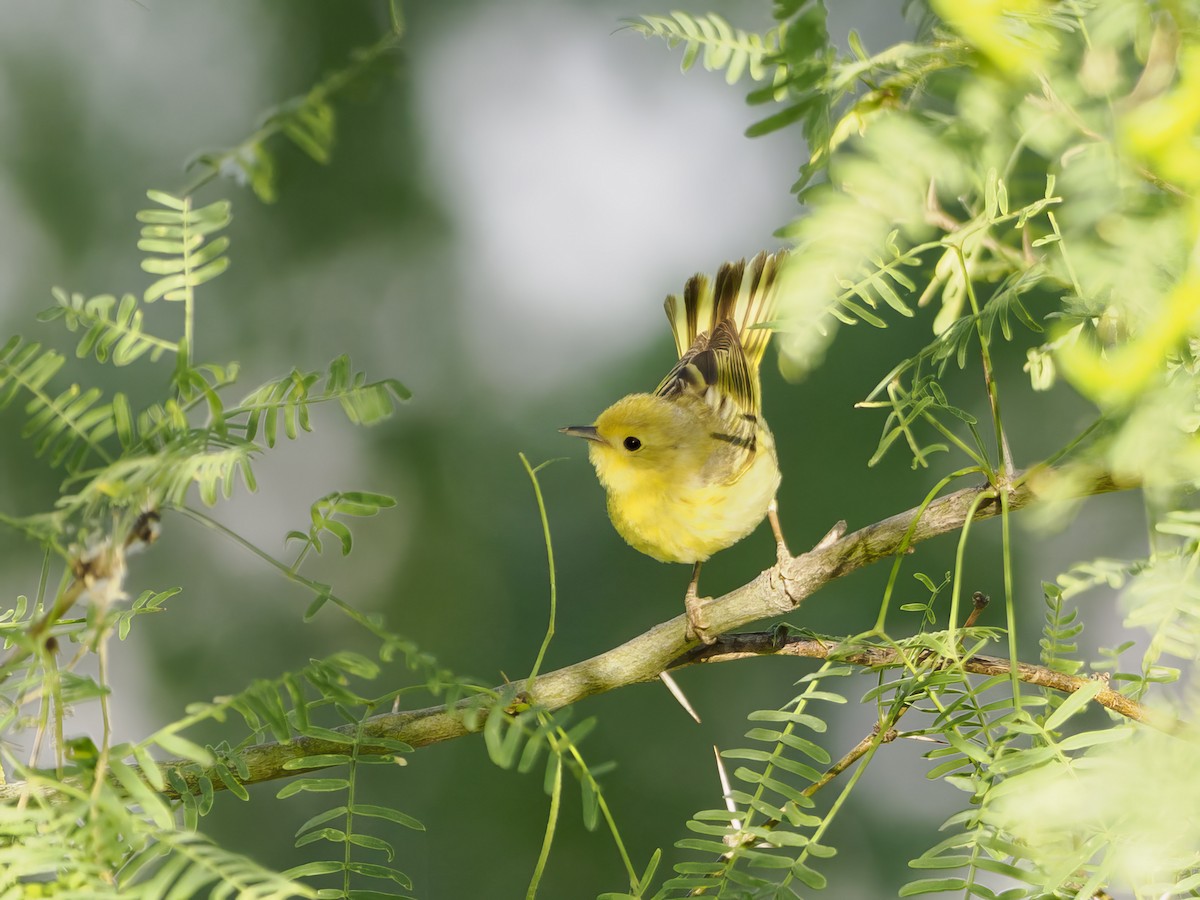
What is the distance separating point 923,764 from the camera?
177 cm

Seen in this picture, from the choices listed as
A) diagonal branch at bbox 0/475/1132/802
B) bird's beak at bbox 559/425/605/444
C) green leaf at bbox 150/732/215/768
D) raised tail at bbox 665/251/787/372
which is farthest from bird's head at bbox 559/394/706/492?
green leaf at bbox 150/732/215/768

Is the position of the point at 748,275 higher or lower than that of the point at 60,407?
higher

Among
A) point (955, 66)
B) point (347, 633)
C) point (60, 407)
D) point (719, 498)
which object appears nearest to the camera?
point (955, 66)

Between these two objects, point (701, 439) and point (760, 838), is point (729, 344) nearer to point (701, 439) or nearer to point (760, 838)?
point (701, 439)

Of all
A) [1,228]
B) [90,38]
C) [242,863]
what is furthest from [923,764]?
[90,38]

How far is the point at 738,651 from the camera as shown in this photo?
1.94ft

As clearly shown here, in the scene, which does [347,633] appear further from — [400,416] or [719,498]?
[719,498]

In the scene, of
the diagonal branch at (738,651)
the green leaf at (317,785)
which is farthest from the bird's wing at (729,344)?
the green leaf at (317,785)

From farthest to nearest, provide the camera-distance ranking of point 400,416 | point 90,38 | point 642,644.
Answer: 1. point 90,38
2. point 400,416
3. point 642,644

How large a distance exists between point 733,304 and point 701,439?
15 centimetres

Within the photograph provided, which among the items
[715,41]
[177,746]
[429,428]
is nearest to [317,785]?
[177,746]

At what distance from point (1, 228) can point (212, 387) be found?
227 cm

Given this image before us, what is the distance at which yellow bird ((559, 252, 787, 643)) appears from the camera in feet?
3.18

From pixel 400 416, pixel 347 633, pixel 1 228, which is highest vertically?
pixel 1 228
